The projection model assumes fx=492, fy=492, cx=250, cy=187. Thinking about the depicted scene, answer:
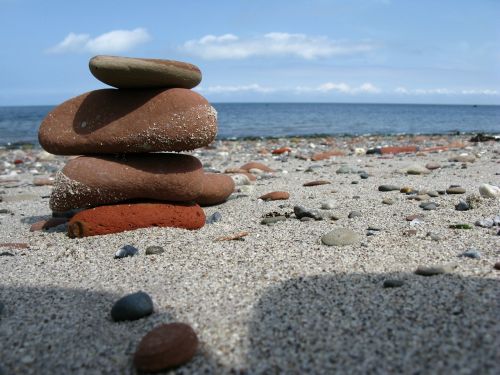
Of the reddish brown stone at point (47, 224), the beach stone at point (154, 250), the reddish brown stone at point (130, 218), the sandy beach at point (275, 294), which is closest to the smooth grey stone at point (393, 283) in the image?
the sandy beach at point (275, 294)

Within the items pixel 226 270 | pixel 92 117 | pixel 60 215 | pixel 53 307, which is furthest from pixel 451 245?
pixel 60 215

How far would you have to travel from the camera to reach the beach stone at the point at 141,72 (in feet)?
13.3

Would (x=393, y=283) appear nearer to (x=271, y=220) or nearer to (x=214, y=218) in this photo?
(x=271, y=220)

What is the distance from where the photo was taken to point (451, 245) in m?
3.47

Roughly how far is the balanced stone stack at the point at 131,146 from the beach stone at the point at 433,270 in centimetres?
216

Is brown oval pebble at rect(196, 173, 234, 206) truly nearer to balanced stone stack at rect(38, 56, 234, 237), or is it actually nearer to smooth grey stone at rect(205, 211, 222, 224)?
smooth grey stone at rect(205, 211, 222, 224)

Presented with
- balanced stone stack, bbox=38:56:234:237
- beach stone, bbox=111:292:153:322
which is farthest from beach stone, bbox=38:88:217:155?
beach stone, bbox=111:292:153:322

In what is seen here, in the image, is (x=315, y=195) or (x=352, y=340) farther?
(x=315, y=195)

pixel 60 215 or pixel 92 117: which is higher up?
pixel 92 117

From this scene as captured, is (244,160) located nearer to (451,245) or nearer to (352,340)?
(451,245)

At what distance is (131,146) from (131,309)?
7.24ft

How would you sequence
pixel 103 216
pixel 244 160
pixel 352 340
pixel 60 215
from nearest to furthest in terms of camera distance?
pixel 352 340, pixel 103 216, pixel 60 215, pixel 244 160

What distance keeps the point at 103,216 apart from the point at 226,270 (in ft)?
5.23

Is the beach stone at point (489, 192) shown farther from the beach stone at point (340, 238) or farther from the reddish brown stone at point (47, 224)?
the reddish brown stone at point (47, 224)
